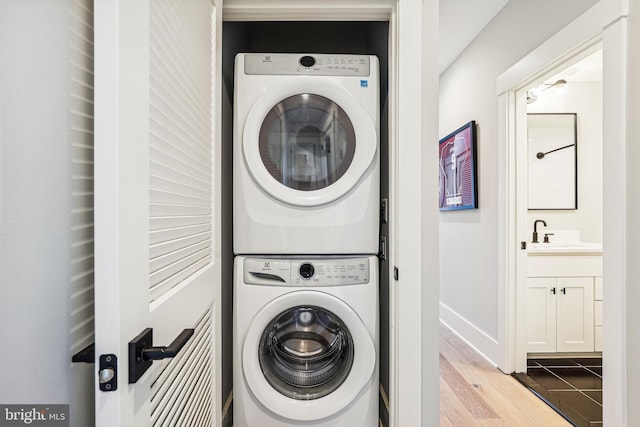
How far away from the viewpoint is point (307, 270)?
1.36 metres

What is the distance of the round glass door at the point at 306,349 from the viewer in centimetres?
139

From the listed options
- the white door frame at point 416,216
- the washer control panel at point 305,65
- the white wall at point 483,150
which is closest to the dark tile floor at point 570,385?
the white wall at point 483,150

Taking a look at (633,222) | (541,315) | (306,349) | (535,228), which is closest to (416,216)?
(306,349)

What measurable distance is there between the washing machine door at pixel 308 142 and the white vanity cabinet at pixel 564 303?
73.5 inches

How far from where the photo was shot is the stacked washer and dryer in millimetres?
1312

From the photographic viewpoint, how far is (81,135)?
0.59m

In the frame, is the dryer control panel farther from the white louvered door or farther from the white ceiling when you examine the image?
the white ceiling

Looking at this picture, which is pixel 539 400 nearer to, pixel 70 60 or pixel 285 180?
pixel 285 180

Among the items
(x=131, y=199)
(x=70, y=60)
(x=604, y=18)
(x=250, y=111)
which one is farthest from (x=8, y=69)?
(x=604, y=18)

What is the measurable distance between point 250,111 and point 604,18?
1.62 m

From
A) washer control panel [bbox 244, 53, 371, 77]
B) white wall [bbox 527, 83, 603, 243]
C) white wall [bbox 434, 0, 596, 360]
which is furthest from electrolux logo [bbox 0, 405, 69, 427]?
Answer: white wall [bbox 527, 83, 603, 243]

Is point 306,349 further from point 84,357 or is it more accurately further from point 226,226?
point 84,357

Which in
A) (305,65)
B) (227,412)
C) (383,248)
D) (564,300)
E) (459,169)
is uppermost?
(305,65)

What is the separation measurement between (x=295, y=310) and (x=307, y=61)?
105 centimetres
